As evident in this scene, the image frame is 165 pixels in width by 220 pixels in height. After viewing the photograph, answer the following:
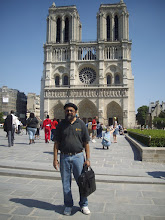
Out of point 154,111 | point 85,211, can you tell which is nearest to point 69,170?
point 85,211

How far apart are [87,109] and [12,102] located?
72.5ft

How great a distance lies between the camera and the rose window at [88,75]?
1578 inches

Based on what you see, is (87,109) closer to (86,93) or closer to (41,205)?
(86,93)

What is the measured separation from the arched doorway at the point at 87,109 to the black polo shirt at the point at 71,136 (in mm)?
35212

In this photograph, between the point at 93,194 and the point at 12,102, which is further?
the point at 12,102

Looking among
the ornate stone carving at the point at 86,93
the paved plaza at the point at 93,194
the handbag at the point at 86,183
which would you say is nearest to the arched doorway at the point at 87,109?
the ornate stone carving at the point at 86,93

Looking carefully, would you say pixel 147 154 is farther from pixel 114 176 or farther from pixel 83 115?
pixel 83 115

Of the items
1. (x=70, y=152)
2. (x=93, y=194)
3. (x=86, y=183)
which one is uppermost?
(x=70, y=152)

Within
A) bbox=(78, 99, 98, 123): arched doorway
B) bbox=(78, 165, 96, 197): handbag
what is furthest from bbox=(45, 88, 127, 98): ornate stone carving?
bbox=(78, 165, 96, 197): handbag

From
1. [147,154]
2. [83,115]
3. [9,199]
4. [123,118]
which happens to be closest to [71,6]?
[83,115]

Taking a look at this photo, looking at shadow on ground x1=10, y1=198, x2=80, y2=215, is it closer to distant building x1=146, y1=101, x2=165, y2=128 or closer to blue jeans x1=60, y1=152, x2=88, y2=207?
blue jeans x1=60, y1=152, x2=88, y2=207

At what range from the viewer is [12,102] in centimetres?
5194

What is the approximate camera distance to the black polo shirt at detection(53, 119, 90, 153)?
10.8 ft

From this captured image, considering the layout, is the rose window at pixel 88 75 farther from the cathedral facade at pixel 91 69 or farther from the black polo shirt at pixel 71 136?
the black polo shirt at pixel 71 136
